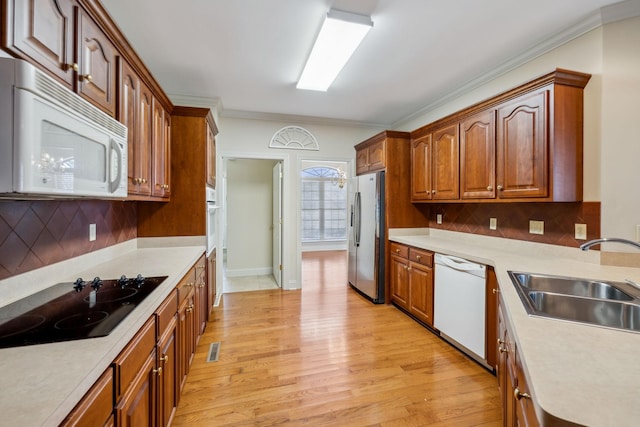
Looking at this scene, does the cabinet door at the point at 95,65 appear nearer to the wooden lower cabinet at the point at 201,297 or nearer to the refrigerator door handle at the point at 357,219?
the wooden lower cabinet at the point at 201,297

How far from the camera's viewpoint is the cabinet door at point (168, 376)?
142 cm

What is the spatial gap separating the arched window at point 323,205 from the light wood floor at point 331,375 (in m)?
5.26

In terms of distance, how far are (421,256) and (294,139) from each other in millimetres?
2519

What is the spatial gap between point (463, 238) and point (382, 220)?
0.98 metres

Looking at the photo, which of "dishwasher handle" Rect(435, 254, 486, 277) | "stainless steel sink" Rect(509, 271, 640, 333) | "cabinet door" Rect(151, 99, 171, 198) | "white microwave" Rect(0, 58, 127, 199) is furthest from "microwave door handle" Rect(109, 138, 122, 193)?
"dishwasher handle" Rect(435, 254, 486, 277)

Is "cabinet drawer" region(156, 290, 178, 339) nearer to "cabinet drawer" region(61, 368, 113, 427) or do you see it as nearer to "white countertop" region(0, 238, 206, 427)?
"white countertop" region(0, 238, 206, 427)

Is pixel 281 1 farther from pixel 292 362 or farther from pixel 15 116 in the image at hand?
pixel 292 362

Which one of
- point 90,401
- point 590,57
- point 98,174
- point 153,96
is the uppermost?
point 590,57

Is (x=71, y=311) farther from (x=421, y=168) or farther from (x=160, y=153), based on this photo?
(x=421, y=168)

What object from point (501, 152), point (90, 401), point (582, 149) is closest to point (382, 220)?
point (501, 152)

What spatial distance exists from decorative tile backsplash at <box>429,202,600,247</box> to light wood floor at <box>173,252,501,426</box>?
47.6 inches

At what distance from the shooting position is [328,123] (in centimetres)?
450

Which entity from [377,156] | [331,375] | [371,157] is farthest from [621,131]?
[331,375]

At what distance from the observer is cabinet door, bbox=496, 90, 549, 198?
2.11 m
